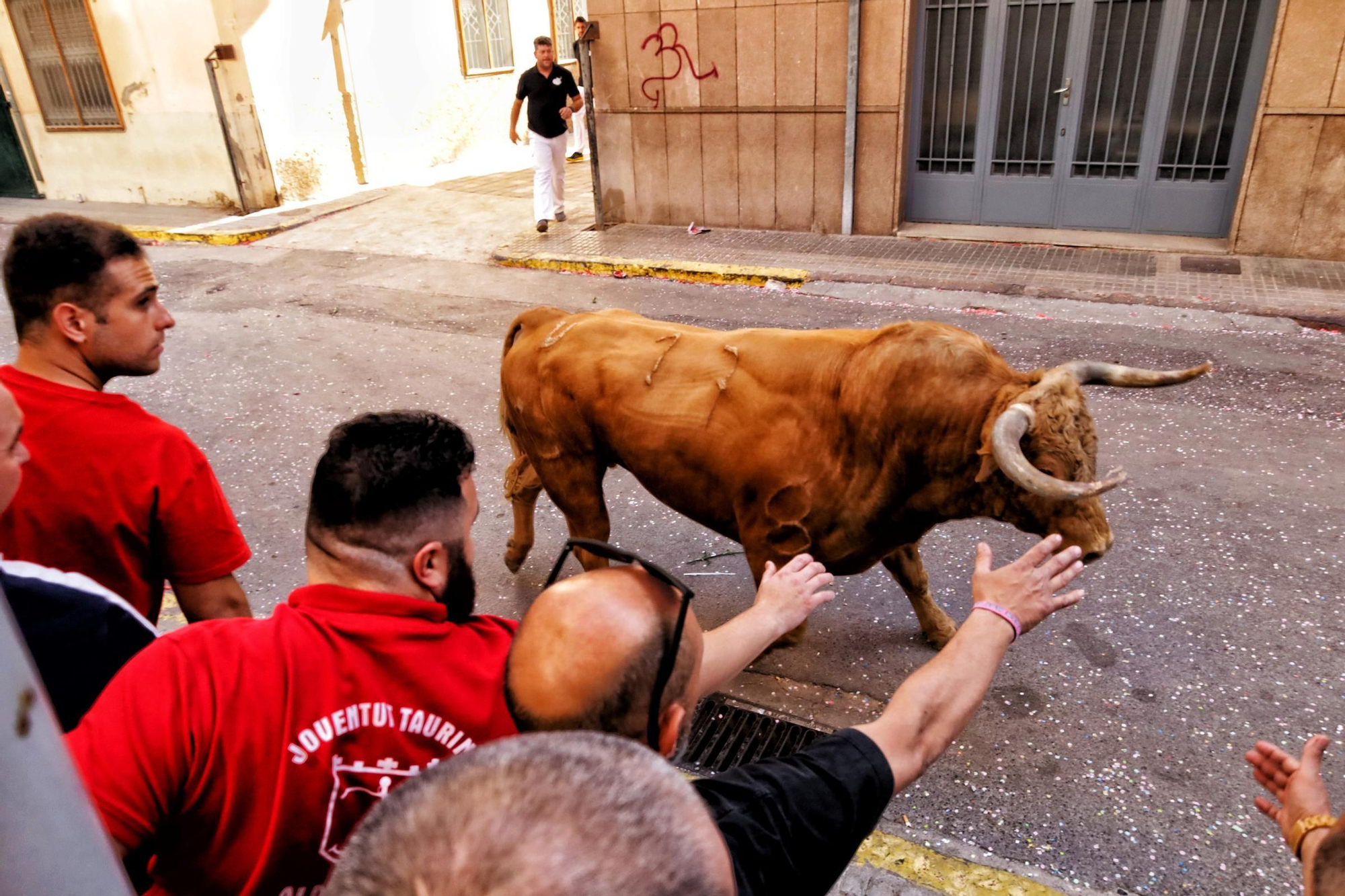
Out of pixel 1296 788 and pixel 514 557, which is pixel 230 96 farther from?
pixel 1296 788

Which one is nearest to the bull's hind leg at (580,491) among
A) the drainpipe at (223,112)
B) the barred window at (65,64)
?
the drainpipe at (223,112)

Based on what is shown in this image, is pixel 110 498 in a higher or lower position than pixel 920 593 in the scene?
higher

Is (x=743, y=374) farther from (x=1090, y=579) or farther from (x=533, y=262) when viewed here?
(x=533, y=262)

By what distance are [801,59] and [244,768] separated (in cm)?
1085

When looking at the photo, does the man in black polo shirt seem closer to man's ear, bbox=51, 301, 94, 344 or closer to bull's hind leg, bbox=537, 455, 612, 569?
bull's hind leg, bbox=537, 455, 612, 569

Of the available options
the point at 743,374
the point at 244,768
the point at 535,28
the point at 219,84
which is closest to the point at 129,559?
the point at 244,768

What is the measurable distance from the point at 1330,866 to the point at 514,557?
12.8 ft

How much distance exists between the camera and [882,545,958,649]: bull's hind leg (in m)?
4.06

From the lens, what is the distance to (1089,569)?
4.62 metres

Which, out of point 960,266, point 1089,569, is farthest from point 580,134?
point 1089,569

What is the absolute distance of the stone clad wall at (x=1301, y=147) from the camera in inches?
335

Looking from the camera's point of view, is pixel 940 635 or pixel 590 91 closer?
pixel 940 635

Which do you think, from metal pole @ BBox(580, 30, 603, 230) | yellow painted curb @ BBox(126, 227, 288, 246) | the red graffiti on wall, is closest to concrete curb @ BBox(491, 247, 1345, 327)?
metal pole @ BBox(580, 30, 603, 230)

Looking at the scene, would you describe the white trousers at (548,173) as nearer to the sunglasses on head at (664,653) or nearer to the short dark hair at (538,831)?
the sunglasses on head at (664,653)
